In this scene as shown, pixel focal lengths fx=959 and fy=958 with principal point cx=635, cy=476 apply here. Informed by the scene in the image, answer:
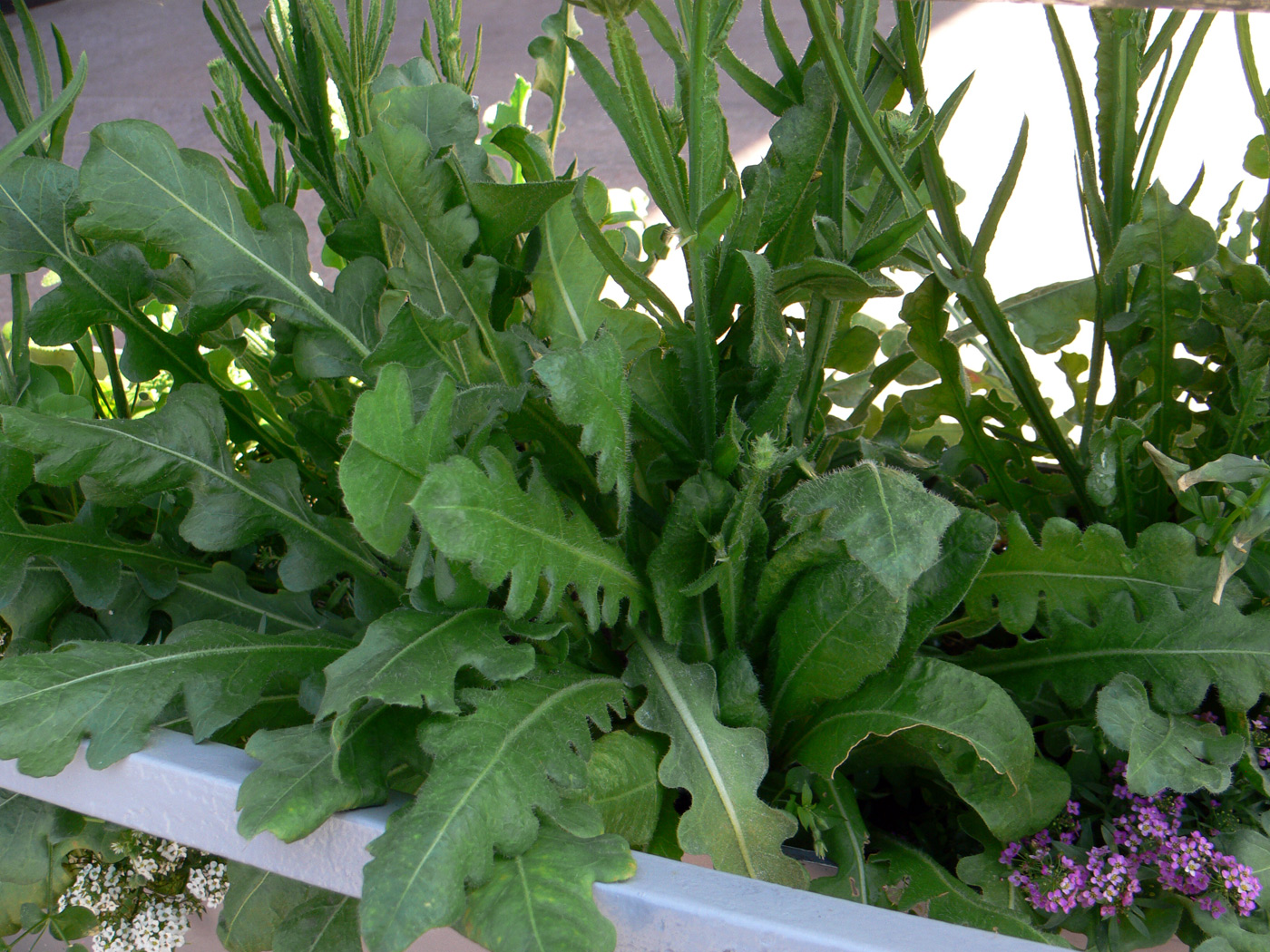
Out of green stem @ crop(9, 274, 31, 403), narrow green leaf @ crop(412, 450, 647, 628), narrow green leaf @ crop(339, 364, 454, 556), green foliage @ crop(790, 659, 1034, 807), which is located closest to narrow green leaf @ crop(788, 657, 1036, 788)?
green foliage @ crop(790, 659, 1034, 807)

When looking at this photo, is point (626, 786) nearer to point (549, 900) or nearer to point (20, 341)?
point (549, 900)

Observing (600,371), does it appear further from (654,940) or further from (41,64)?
(41,64)

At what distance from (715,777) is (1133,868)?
0.18 meters

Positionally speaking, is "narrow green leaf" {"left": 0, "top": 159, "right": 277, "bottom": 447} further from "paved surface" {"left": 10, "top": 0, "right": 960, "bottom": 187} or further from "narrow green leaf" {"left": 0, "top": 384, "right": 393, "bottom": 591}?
"paved surface" {"left": 10, "top": 0, "right": 960, "bottom": 187}

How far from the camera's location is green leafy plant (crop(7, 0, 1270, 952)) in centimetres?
37

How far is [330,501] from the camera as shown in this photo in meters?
0.59

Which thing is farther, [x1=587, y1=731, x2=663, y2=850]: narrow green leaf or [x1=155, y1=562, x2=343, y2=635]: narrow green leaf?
[x1=155, y1=562, x2=343, y2=635]: narrow green leaf

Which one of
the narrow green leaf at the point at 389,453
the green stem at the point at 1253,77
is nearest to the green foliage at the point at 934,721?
the narrow green leaf at the point at 389,453

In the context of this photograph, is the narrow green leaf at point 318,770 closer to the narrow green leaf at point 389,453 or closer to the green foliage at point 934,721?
the narrow green leaf at point 389,453

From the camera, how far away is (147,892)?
1.67 feet

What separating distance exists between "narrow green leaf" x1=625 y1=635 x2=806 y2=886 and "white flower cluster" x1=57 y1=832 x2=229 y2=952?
0.26 metres

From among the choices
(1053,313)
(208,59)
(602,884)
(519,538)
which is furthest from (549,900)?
(208,59)

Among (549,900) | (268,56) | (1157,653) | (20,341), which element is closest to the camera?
(549,900)

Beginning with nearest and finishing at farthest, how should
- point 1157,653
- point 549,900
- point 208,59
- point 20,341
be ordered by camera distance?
point 549,900 → point 1157,653 → point 20,341 → point 208,59
